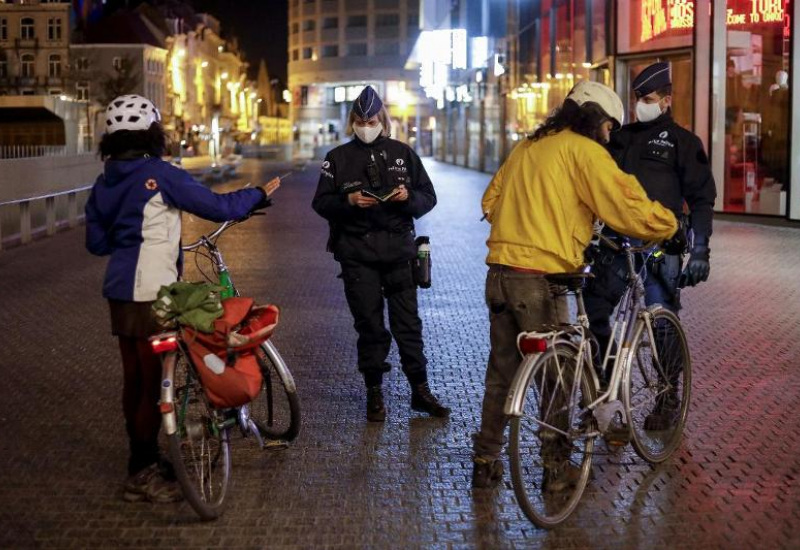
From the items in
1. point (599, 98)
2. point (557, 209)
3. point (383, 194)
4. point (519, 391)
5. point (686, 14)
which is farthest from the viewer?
point (686, 14)

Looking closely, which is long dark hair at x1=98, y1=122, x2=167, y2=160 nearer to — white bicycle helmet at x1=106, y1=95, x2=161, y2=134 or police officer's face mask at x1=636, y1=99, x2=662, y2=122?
white bicycle helmet at x1=106, y1=95, x2=161, y2=134

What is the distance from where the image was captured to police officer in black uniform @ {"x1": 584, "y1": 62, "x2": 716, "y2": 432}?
22.6 feet

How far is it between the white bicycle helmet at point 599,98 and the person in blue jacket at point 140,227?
1.47 meters

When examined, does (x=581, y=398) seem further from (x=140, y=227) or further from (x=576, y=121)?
(x=140, y=227)

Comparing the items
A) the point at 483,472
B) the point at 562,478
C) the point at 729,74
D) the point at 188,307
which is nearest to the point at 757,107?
the point at 729,74

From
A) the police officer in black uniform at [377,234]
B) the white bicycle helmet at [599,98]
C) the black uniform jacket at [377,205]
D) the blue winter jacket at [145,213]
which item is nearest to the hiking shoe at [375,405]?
the police officer in black uniform at [377,234]

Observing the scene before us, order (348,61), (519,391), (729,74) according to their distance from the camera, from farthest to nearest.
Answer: (348,61) < (729,74) < (519,391)

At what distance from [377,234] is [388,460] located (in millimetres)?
1433

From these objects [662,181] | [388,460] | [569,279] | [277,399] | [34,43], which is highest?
[34,43]

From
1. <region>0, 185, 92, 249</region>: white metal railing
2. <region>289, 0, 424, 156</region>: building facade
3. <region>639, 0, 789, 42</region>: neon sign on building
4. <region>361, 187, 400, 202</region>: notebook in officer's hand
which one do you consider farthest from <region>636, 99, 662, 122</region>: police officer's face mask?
<region>289, 0, 424, 156</region>: building facade

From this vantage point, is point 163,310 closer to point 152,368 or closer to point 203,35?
point 152,368

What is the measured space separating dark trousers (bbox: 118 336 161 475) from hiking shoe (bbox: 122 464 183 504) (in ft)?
0.18

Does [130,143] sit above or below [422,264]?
above

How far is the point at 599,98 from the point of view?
230 inches
